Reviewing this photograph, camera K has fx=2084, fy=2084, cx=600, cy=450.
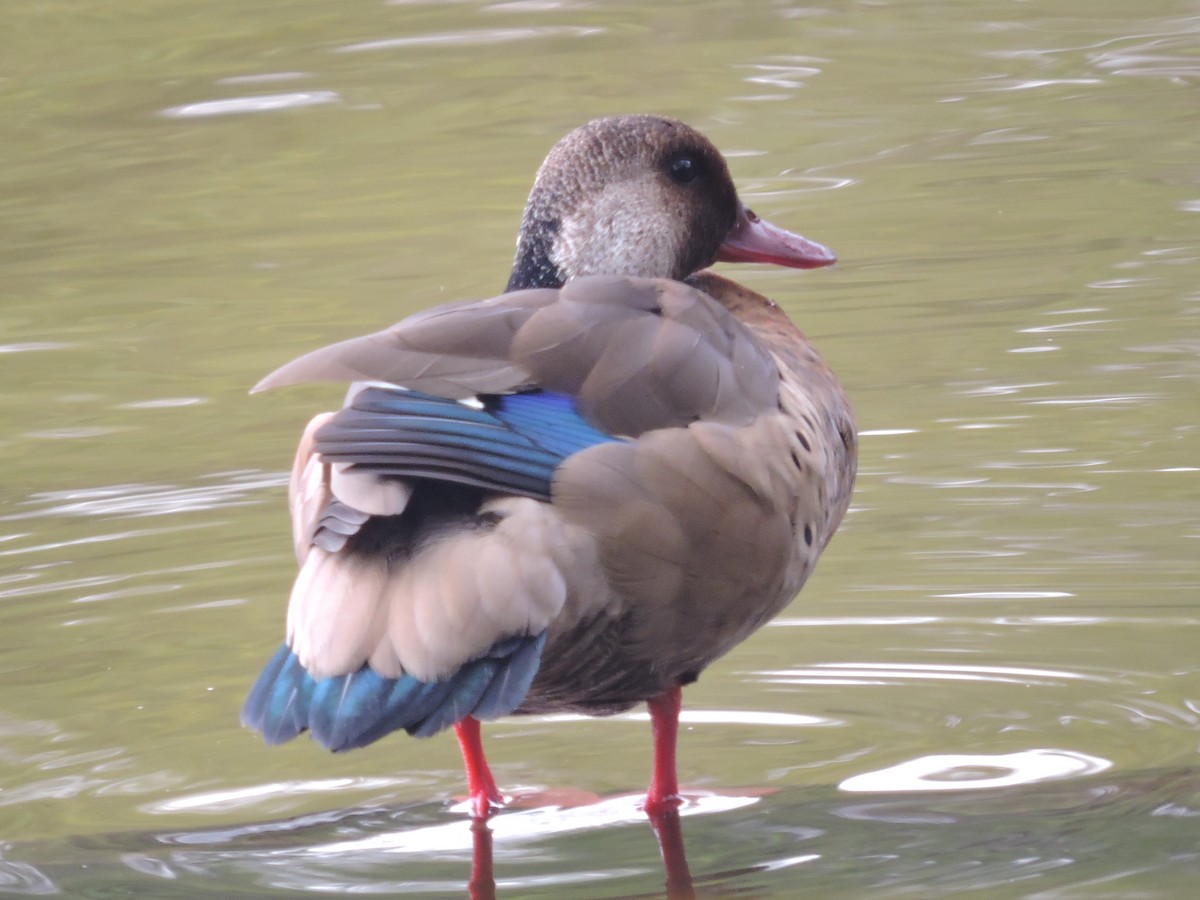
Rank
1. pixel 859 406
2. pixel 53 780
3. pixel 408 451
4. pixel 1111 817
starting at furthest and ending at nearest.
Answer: pixel 859 406
pixel 53 780
pixel 1111 817
pixel 408 451

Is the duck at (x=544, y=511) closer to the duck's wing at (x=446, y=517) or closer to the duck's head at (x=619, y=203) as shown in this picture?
the duck's wing at (x=446, y=517)

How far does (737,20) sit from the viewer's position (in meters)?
11.5

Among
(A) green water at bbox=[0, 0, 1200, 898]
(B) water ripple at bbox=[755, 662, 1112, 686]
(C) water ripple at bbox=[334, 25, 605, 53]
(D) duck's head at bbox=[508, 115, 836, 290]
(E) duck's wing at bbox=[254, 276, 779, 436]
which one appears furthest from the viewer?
(C) water ripple at bbox=[334, 25, 605, 53]

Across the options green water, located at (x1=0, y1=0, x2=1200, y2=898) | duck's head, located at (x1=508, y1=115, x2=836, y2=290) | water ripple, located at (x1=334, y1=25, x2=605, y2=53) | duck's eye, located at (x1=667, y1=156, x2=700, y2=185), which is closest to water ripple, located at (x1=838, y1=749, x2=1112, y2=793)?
green water, located at (x1=0, y1=0, x2=1200, y2=898)

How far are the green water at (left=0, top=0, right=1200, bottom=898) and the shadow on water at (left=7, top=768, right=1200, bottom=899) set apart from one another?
1 cm

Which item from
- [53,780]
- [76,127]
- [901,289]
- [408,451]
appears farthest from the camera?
[76,127]

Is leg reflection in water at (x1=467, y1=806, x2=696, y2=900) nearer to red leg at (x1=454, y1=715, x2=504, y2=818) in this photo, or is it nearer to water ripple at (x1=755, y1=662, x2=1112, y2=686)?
red leg at (x1=454, y1=715, x2=504, y2=818)

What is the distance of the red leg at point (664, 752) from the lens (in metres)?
3.94

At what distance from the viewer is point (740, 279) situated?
7.92 m

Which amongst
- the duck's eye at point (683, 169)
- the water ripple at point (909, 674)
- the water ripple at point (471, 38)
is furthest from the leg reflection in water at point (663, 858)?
the water ripple at point (471, 38)

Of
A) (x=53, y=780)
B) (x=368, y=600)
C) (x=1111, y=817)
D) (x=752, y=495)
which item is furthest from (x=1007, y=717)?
(x=53, y=780)

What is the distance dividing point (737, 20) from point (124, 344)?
16.5 ft

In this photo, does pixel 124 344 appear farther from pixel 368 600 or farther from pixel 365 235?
pixel 368 600

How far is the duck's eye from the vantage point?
474cm
